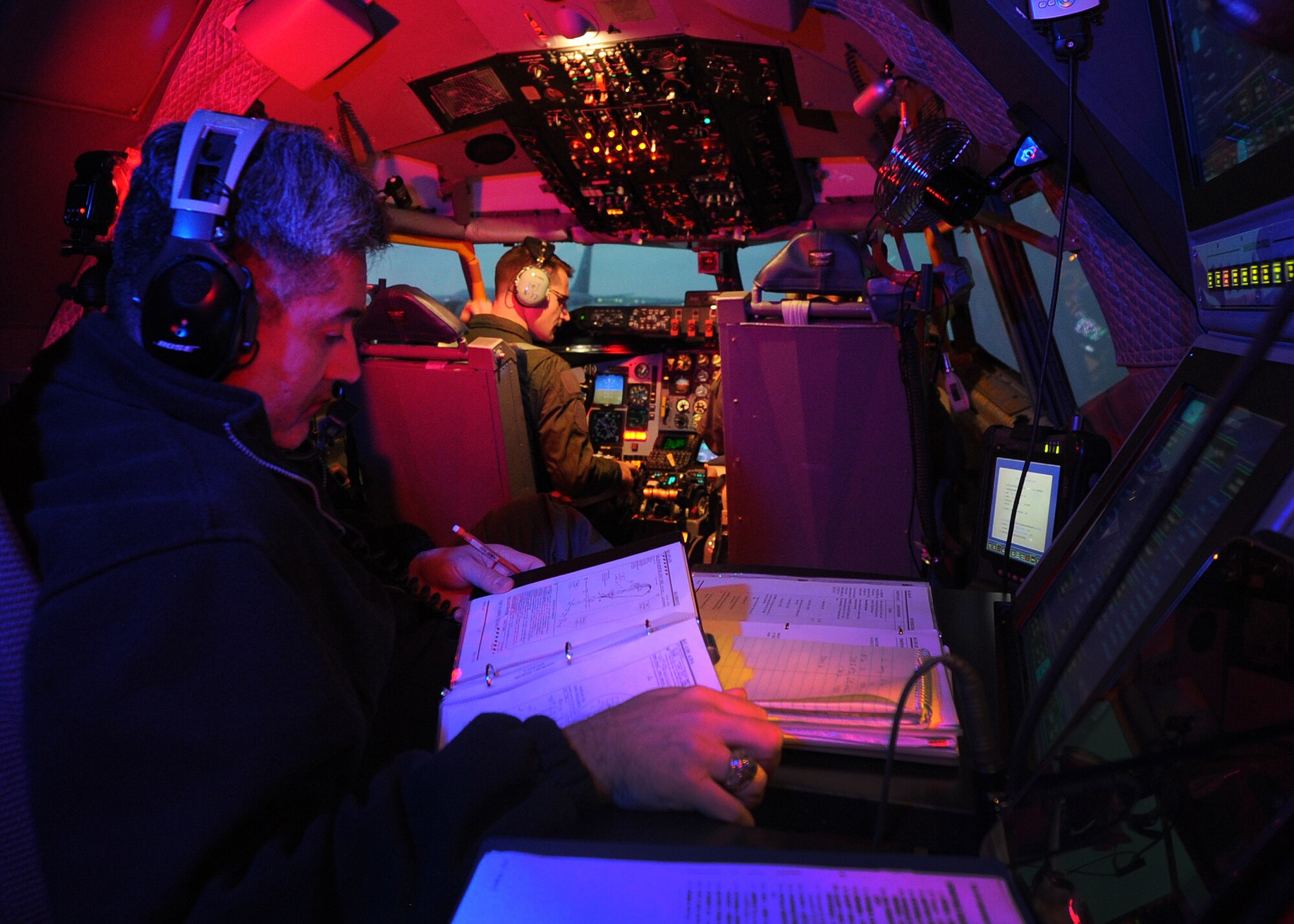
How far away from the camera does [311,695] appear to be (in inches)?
26.9

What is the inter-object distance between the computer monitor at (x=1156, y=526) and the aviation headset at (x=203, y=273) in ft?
3.22

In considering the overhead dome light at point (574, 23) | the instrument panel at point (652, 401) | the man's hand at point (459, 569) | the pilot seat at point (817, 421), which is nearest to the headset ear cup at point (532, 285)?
the instrument panel at point (652, 401)

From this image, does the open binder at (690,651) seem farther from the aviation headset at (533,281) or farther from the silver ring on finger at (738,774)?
the aviation headset at (533,281)

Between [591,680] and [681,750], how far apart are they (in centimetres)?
17

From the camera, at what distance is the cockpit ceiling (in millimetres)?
2598

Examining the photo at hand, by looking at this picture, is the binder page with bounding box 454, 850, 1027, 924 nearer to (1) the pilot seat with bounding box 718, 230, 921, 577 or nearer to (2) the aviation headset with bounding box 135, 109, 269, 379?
(2) the aviation headset with bounding box 135, 109, 269, 379

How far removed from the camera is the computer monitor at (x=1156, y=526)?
1.62 ft

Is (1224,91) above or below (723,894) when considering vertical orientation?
above

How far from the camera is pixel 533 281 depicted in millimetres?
3521

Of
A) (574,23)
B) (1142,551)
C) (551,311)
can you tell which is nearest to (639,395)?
(551,311)

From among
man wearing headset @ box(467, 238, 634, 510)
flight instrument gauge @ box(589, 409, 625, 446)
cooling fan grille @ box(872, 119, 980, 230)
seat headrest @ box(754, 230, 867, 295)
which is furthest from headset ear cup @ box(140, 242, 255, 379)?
flight instrument gauge @ box(589, 409, 625, 446)

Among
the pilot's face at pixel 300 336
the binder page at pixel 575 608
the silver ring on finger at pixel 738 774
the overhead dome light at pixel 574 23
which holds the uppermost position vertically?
the overhead dome light at pixel 574 23

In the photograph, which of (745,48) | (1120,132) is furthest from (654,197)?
(1120,132)

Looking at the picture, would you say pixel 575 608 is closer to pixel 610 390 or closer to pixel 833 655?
pixel 833 655
